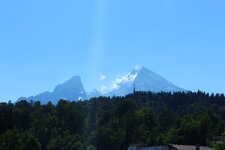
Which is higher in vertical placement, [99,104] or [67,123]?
[99,104]

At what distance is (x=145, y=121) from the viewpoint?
465ft

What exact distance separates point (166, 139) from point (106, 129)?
788 inches

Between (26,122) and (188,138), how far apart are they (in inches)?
1803

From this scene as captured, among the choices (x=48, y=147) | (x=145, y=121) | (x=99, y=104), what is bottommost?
(x=48, y=147)

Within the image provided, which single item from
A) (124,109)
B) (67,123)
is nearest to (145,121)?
(124,109)

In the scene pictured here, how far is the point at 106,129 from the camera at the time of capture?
422 ft

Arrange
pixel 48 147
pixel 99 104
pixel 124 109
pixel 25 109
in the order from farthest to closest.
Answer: pixel 99 104
pixel 124 109
pixel 25 109
pixel 48 147

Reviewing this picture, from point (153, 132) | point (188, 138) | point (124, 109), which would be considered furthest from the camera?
point (124, 109)

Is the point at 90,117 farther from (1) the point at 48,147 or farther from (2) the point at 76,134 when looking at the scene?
(1) the point at 48,147

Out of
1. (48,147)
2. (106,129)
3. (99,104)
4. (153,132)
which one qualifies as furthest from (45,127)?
(99,104)

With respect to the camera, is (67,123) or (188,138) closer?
(188,138)

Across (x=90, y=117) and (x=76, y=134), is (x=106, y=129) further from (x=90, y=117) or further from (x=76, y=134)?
(x=90, y=117)

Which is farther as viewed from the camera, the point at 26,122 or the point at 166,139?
the point at 26,122

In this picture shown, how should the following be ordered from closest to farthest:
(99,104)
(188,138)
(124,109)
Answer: (188,138)
(124,109)
(99,104)
